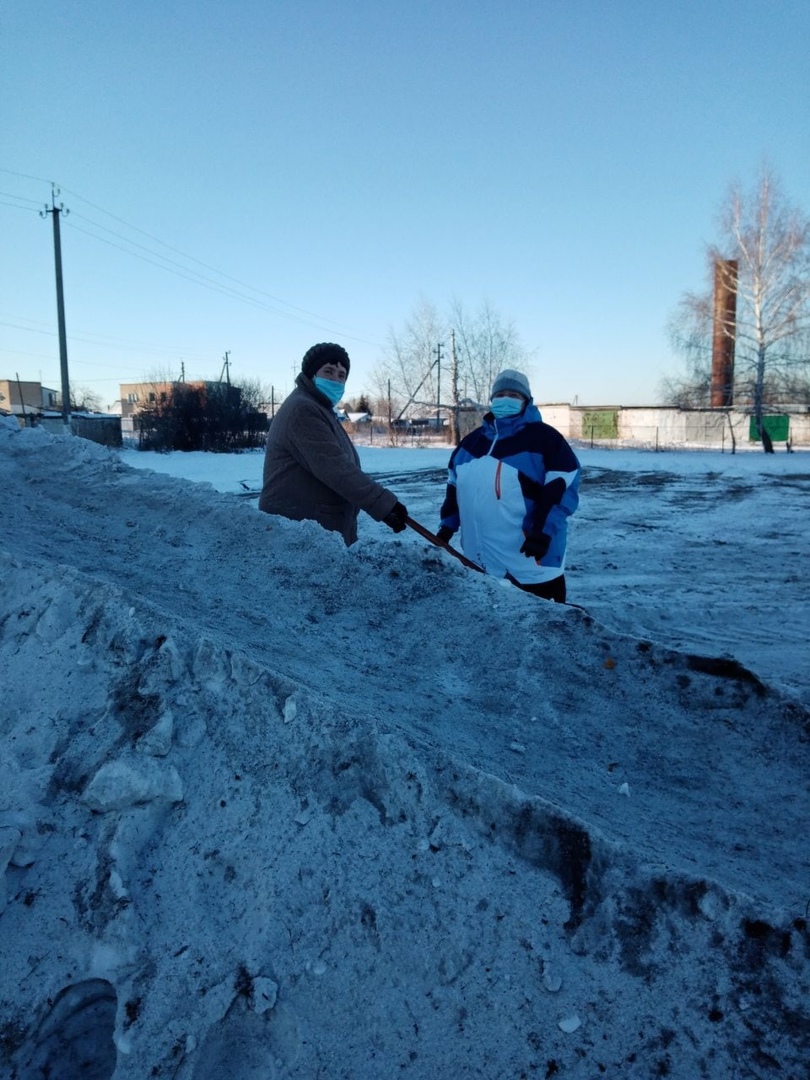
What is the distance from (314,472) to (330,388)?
0.53m

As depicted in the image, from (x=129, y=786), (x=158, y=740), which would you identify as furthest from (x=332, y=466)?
(x=129, y=786)

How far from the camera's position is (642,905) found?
4.82 ft

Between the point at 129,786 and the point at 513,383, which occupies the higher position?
the point at 513,383

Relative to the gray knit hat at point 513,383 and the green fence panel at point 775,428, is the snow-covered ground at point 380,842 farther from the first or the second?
the green fence panel at point 775,428

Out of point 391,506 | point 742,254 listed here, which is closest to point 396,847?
point 391,506

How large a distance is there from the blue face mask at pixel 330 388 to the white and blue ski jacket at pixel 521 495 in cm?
80

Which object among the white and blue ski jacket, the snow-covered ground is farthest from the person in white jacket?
the snow-covered ground

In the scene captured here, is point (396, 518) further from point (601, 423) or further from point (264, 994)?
point (601, 423)

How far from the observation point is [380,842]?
63.4 inches

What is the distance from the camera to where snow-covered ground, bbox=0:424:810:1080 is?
137 centimetres

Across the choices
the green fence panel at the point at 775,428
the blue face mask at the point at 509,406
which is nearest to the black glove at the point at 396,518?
the blue face mask at the point at 509,406

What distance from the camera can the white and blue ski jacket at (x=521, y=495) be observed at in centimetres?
358

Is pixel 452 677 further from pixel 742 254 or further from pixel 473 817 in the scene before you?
pixel 742 254

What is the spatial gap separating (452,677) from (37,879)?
52.0 inches
